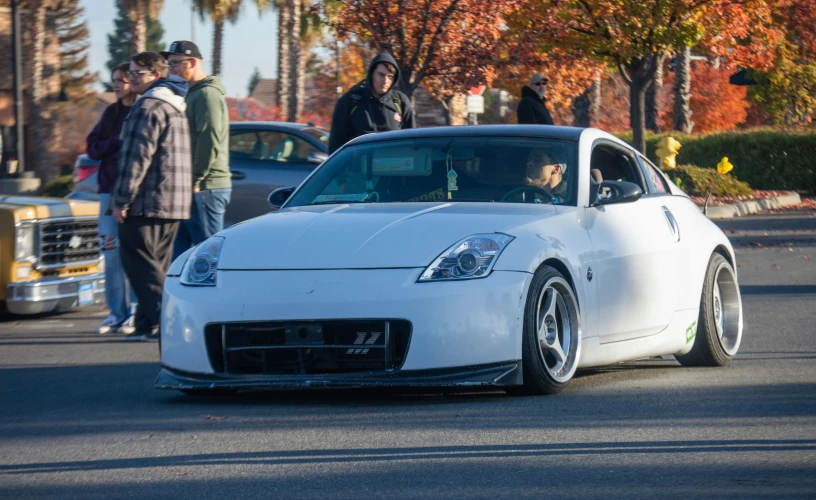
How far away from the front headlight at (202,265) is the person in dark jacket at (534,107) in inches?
251

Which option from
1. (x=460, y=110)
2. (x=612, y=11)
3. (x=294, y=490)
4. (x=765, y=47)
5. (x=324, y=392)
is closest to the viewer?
(x=294, y=490)

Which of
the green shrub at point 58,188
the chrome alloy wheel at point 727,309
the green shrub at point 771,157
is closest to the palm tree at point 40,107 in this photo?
the green shrub at point 58,188

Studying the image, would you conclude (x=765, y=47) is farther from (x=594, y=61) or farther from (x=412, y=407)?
(x=412, y=407)

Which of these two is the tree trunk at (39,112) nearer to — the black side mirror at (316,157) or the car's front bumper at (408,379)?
the black side mirror at (316,157)

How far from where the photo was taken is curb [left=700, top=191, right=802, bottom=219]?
23.9 meters

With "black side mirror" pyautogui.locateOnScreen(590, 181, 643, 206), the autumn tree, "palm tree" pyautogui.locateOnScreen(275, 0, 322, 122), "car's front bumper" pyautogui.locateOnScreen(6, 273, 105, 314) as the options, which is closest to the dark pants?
"car's front bumper" pyautogui.locateOnScreen(6, 273, 105, 314)

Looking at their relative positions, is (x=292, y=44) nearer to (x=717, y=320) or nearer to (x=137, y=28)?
(x=137, y=28)

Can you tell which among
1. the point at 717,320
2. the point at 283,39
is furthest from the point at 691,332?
the point at 283,39

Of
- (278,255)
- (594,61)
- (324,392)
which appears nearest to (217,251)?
(278,255)

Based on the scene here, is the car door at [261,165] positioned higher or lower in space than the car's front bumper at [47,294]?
higher

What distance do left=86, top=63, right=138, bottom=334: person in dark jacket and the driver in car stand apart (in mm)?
3743

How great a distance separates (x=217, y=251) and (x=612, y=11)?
20.5m

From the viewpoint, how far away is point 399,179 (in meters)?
6.91

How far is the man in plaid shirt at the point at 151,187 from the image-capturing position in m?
8.58
